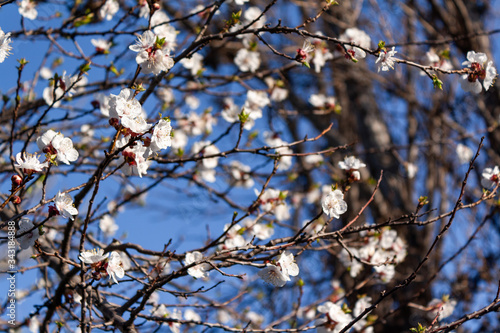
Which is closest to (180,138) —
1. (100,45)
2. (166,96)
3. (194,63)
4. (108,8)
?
(166,96)

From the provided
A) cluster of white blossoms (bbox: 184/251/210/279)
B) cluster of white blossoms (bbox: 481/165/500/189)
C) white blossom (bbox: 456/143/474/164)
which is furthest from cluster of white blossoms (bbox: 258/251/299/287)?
white blossom (bbox: 456/143/474/164)

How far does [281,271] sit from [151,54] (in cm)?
116

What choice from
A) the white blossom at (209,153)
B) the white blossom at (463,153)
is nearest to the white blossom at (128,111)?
the white blossom at (209,153)

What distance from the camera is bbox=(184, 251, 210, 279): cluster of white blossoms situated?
2.21m

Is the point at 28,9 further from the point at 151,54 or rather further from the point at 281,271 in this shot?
the point at 281,271

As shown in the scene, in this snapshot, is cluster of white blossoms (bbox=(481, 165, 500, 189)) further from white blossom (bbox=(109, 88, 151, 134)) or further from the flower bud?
the flower bud

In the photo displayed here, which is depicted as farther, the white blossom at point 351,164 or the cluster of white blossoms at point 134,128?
the white blossom at point 351,164

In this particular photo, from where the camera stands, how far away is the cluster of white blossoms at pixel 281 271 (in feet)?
6.69

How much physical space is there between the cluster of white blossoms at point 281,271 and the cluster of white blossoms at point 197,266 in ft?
1.00

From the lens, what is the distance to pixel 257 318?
16.6 ft

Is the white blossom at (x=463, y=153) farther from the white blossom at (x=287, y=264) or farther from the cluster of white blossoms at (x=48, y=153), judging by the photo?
the cluster of white blossoms at (x=48, y=153)

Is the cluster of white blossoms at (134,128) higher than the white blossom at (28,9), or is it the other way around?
the white blossom at (28,9)

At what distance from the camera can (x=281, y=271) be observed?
2.05m

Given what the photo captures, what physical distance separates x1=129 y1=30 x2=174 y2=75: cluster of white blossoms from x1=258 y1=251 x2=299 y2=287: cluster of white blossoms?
1031 millimetres
